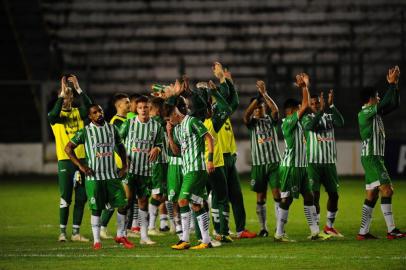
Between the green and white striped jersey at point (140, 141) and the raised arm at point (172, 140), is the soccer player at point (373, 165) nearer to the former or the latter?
the raised arm at point (172, 140)

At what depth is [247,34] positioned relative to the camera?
30.7 metres

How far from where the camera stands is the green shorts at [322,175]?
13.9 m

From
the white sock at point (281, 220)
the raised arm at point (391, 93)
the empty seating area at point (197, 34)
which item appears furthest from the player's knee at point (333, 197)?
the empty seating area at point (197, 34)

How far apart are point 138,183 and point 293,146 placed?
221cm

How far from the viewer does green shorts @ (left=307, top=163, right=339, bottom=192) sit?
13891mm

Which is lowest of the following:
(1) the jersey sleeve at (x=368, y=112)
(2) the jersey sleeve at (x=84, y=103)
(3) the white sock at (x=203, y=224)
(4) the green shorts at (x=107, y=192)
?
(3) the white sock at (x=203, y=224)

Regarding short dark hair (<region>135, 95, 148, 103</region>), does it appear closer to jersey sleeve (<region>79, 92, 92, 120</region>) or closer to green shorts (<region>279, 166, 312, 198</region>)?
jersey sleeve (<region>79, 92, 92, 120</region>)

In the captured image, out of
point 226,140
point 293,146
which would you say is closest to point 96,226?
point 226,140

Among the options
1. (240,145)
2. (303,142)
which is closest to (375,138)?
(303,142)

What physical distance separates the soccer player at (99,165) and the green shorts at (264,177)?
226cm

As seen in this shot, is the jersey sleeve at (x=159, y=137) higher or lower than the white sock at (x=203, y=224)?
higher

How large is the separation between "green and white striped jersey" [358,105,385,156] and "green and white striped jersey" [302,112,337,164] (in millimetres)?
777

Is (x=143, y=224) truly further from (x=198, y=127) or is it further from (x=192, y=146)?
(x=198, y=127)

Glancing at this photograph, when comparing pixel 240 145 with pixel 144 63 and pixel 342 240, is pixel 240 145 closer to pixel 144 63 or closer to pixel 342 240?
pixel 144 63
